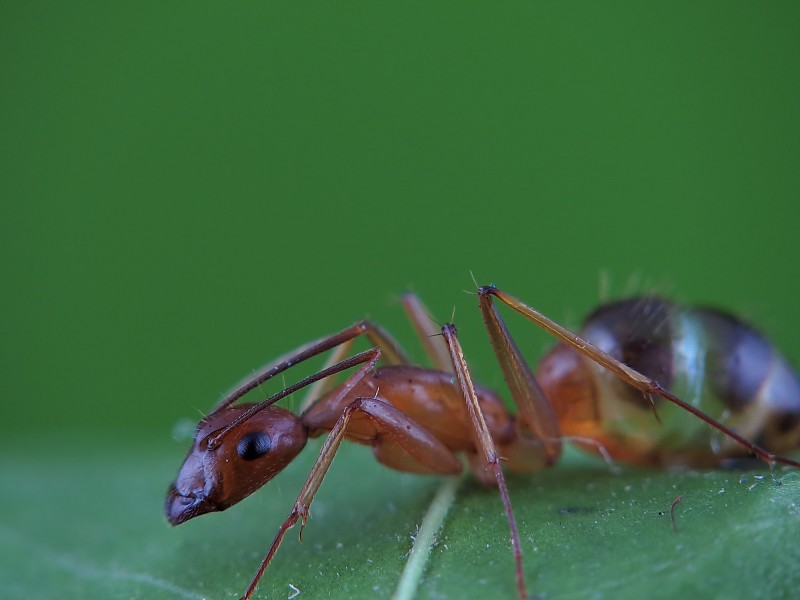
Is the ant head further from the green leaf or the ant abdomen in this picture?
the ant abdomen

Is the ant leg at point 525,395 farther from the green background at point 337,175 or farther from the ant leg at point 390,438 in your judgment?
the green background at point 337,175

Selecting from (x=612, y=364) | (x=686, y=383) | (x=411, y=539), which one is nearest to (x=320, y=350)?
(x=411, y=539)

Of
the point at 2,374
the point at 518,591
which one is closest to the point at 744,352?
the point at 518,591

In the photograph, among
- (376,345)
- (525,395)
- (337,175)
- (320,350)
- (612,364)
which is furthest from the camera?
(337,175)

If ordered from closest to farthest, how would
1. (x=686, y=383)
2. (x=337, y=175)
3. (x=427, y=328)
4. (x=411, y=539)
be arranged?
(x=411, y=539)
(x=686, y=383)
(x=427, y=328)
(x=337, y=175)

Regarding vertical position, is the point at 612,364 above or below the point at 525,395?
below

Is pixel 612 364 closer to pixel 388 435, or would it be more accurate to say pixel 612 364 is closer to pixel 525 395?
pixel 525 395

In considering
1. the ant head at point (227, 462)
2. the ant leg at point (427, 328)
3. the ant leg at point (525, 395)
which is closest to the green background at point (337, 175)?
the ant leg at point (427, 328)
